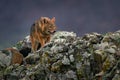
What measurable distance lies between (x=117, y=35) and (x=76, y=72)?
496 cm

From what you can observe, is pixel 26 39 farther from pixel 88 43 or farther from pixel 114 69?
pixel 114 69

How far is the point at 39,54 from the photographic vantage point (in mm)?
41938

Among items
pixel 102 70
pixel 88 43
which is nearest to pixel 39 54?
pixel 88 43

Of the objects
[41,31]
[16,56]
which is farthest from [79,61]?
[16,56]

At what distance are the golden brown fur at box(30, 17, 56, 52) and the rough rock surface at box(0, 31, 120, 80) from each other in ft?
12.7

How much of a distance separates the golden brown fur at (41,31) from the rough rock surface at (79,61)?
387 centimetres

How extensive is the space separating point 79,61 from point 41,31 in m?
11.2

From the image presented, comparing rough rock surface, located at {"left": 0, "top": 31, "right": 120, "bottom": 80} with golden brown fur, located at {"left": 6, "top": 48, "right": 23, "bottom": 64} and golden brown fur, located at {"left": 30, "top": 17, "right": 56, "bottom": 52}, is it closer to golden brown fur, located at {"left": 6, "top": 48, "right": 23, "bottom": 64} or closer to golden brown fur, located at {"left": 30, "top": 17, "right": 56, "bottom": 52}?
golden brown fur, located at {"left": 6, "top": 48, "right": 23, "bottom": 64}

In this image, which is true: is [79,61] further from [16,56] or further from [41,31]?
[16,56]

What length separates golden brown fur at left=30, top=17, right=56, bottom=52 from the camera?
146 feet

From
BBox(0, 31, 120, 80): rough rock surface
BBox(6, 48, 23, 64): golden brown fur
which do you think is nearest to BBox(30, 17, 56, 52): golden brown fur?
BBox(6, 48, 23, 64): golden brown fur

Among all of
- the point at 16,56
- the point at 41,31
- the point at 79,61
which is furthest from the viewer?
the point at 41,31

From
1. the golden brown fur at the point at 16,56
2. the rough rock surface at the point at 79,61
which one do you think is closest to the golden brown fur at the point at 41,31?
the golden brown fur at the point at 16,56

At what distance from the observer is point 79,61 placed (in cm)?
3531
